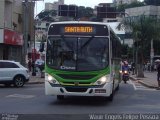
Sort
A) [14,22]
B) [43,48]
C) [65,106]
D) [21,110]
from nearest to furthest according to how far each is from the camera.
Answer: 1. [21,110]
2. [65,106]
3. [43,48]
4. [14,22]

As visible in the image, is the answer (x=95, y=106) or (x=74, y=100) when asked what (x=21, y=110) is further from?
(x=74, y=100)

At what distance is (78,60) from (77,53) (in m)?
0.29

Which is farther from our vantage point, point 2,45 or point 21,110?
point 2,45

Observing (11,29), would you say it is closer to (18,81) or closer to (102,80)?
(18,81)

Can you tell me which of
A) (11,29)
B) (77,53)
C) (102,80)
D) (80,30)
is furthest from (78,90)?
(11,29)

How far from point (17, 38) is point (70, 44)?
30.7m

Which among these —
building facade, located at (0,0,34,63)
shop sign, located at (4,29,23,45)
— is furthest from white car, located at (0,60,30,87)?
shop sign, located at (4,29,23,45)

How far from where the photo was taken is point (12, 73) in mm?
30625

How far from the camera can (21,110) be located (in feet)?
54.3

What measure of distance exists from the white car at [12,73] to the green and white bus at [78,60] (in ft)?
38.8

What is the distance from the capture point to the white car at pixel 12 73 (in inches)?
1197

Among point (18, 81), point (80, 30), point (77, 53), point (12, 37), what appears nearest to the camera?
point (77, 53)

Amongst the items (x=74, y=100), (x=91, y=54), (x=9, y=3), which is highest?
(x=9, y=3)

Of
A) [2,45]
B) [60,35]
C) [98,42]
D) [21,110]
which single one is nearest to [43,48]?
[60,35]
